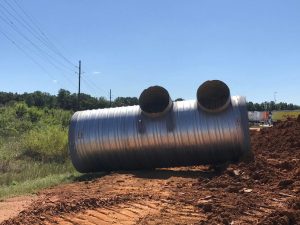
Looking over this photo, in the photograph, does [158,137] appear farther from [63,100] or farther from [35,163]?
[63,100]

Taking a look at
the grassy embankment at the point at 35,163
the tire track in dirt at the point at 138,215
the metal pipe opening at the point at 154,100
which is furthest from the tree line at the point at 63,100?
the tire track in dirt at the point at 138,215

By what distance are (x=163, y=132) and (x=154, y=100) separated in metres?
1.59

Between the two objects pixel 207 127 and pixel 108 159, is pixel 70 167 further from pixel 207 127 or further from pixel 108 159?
pixel 207 127

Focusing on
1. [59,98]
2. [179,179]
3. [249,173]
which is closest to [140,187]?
[179,179]

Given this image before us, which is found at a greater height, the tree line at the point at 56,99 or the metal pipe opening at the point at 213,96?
the tree line at the point at 56,99

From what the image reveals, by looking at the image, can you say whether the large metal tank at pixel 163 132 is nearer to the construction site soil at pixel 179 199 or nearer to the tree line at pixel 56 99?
the construction site soil at pixel 179 199

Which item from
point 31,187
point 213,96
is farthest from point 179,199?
point 213,96

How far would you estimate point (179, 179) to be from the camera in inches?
464

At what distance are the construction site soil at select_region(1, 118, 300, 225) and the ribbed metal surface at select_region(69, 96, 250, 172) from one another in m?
0.55

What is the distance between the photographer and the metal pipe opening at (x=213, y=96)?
42.5 ft

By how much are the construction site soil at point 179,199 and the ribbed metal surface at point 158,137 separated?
55 cm

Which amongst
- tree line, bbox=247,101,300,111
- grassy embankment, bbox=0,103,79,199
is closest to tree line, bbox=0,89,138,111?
tree line, bbox=247,101,300,111

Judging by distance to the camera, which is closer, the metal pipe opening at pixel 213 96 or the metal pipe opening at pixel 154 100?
the metal pipe opening at pixel 213 96

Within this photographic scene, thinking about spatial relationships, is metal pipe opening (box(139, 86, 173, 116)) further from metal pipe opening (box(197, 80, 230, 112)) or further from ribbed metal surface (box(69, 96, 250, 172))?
metal pipe opening (box(197, 80, 230, 112))
